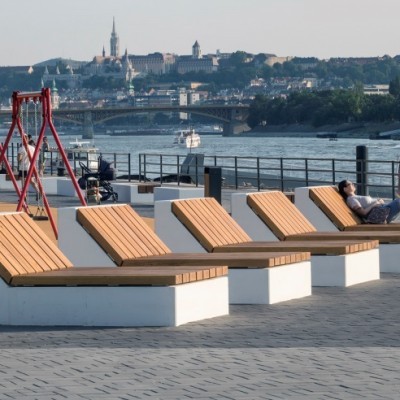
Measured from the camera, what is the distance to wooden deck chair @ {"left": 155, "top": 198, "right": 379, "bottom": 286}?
41.3 feet

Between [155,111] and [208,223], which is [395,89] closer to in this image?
[155,111]

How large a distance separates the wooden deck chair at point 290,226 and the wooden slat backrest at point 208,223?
28.4 inches

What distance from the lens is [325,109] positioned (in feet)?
516

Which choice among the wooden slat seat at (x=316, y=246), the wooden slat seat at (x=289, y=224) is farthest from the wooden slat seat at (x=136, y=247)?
the wooden slat seat at (x=289, y=224)

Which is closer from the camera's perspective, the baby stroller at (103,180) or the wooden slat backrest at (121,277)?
the wooden slat backrest at (121,277)

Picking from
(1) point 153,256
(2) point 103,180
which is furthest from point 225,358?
(2) point 103,180

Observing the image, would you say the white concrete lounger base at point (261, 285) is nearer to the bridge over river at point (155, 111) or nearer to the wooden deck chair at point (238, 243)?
the wooden deck chair at point (238, 243)

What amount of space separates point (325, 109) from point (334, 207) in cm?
14289

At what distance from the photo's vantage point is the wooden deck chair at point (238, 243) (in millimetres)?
12586

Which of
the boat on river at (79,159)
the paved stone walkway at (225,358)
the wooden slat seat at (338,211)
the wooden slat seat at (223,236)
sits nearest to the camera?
the paved stone walkway at (225,358)

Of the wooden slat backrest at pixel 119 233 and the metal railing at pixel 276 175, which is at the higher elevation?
the wooden slat backrest at pixel 119 233

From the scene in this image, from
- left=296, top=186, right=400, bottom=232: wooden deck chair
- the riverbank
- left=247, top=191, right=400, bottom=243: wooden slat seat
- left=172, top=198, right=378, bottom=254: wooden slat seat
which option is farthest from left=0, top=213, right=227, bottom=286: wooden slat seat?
the riverbank

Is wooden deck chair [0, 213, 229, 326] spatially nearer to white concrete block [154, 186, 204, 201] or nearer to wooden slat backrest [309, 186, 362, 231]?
wooden slat backrest [309, 186, 362, 231]

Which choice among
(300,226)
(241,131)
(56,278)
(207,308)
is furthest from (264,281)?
(241,131)
